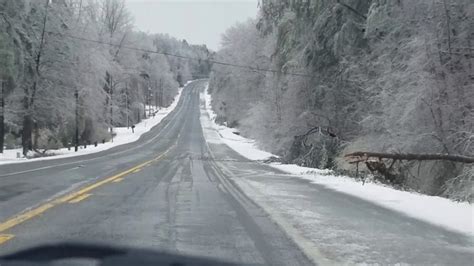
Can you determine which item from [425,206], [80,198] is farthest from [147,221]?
[425,206]

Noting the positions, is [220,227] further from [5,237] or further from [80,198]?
[80,198]

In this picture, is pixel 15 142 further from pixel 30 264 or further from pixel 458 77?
pixel 30 264

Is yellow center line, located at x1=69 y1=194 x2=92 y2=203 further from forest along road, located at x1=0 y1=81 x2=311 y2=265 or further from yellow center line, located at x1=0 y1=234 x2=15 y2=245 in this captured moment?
yellow center line, located at x1=0 y1=234 x2=15 y2=245

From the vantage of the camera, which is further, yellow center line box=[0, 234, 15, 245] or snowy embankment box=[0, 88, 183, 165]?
snowy embankment box=[0, 88, 183, 165]

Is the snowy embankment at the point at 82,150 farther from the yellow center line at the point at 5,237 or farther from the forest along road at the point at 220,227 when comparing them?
the yellow center line at the point at 5,237

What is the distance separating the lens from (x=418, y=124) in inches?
683

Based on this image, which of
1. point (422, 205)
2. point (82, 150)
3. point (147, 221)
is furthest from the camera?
point (82, 150)

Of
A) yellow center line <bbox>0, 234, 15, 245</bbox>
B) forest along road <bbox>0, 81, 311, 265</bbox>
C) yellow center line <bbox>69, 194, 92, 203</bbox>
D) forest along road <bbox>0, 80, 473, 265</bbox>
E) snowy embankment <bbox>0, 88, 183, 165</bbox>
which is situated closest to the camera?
forest along road <bbox>0, 80, 473, 265</bbox>

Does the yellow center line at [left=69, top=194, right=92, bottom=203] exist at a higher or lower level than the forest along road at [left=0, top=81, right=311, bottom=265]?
higher

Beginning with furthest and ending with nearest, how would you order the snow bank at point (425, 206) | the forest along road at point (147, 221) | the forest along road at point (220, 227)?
the snow bank at point (425, 206), the forest along road at point (147, 221), the forest along road at point (220, 227)

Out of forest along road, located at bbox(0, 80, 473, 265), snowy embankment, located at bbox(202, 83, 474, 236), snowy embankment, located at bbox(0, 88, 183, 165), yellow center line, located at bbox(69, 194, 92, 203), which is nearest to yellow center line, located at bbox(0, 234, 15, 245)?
forest along road, located at bbox(0, 80, 473, 265)

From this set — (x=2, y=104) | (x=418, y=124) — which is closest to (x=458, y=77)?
(x=418, y=124)

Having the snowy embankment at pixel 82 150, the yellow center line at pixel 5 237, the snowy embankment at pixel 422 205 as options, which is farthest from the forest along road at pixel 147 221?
the snowy embankment at pixel 82 150

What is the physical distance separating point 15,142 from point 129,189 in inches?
1675
